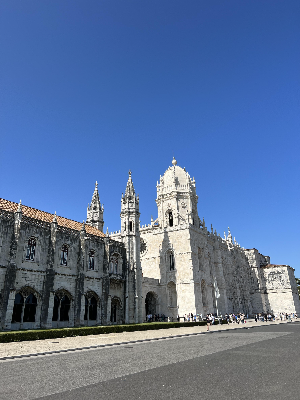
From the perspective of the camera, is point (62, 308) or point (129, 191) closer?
point (62, 308)

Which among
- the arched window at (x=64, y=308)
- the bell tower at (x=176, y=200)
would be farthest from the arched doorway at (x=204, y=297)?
the arched window at (x=64, y=308)

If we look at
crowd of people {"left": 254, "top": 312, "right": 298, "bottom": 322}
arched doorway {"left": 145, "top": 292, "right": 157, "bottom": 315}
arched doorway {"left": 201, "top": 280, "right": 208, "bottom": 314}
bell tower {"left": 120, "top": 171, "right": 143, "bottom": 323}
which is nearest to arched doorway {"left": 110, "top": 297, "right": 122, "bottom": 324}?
bell tower {"left": 120, "top": 171, "right": 143, "bottom": 323}

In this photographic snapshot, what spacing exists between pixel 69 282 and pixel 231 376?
25298 mm

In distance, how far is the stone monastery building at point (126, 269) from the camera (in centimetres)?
2750

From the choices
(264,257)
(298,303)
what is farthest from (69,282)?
(264,257)

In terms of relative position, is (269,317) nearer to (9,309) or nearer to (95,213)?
(95,213)

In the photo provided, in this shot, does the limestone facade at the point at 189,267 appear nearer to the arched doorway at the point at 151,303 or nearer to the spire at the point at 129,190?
the arched doorway at the point at 151,303

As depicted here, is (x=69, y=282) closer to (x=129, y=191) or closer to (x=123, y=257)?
(x=123, y=257)

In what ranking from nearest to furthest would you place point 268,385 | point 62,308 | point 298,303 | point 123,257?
point 268,385
point 62,308
point 123,257
point 298,303

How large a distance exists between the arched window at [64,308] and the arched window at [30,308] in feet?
10.1

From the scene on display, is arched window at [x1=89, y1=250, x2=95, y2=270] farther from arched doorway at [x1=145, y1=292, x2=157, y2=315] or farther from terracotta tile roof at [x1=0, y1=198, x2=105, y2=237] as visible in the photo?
arched doorway at [x1=145, y1=292, x2=157, y2=315]

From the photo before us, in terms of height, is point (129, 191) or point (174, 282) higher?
point (129, 191)

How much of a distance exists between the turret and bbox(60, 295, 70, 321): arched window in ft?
53.7

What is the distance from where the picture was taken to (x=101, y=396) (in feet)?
22.3
